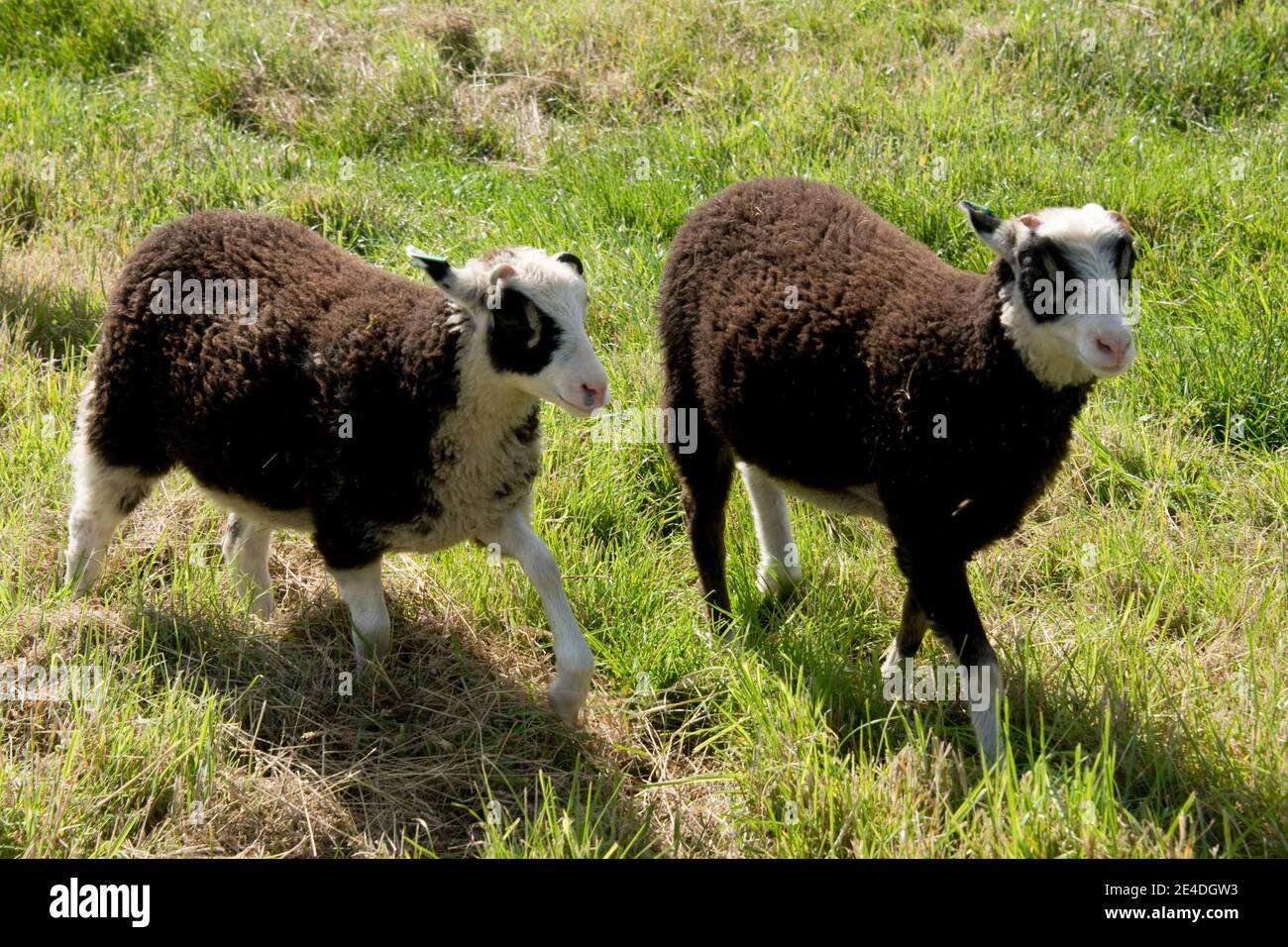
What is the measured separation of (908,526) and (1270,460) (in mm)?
2048

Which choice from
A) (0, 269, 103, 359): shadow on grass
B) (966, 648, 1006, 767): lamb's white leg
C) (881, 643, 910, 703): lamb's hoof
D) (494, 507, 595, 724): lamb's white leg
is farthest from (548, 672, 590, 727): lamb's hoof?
(0, 269, 103, 359): shadow on grass

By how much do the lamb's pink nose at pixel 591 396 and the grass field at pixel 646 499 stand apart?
3.55 feet

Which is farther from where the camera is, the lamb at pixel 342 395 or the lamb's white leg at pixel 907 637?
the lamb's white leg at pixel 907 637

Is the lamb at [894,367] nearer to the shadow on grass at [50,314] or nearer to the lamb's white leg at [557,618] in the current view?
the lamb's white leg at [557,618]

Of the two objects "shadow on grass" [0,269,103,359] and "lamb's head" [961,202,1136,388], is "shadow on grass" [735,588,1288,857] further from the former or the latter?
"shadow on grass" [0,269,103,359]

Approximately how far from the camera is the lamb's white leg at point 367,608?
15.8ft

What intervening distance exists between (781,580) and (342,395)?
1883 mm

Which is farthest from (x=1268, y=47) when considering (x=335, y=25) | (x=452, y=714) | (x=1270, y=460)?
(x=452, y=714)

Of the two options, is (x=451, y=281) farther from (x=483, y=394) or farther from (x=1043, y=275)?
(x=1043, y=275)

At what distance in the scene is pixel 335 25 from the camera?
995cm

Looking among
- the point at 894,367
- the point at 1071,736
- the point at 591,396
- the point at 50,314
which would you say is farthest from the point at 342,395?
the point at 50,314

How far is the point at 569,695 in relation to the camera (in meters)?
4.64

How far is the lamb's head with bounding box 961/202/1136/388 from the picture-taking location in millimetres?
4074

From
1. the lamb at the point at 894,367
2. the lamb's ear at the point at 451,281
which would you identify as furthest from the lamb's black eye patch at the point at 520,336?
the lamb at the point at 894,367
